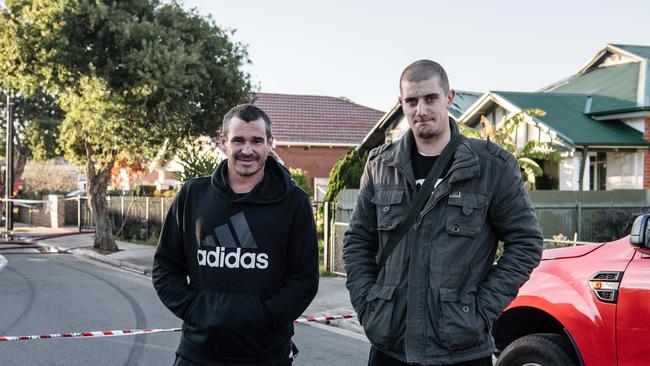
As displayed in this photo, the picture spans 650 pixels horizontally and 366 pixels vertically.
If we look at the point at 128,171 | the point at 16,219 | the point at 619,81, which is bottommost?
the point at 16,219

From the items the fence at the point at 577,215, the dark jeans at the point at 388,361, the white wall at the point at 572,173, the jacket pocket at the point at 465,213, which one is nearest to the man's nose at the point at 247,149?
the jacket pocket at the point at 465,213

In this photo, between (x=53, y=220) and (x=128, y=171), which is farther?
(x=53, y=220)

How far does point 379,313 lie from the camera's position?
3275 millimetres

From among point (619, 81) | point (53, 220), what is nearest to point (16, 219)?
point (53, 220)

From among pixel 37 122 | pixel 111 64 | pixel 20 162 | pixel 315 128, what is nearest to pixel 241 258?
pixel 111 64

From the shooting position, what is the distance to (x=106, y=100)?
18.1 m

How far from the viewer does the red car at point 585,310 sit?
421 centimetres

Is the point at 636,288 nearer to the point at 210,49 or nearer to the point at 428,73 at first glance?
the point at 428,73

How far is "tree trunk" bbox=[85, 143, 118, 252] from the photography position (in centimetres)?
2086

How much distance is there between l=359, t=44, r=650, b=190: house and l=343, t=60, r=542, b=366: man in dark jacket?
53.8 ft

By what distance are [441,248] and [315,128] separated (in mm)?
32965

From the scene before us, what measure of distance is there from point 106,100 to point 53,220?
1934cm

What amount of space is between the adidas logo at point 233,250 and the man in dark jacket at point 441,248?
0.47 meters

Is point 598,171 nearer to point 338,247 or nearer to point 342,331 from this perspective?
point 338,247
